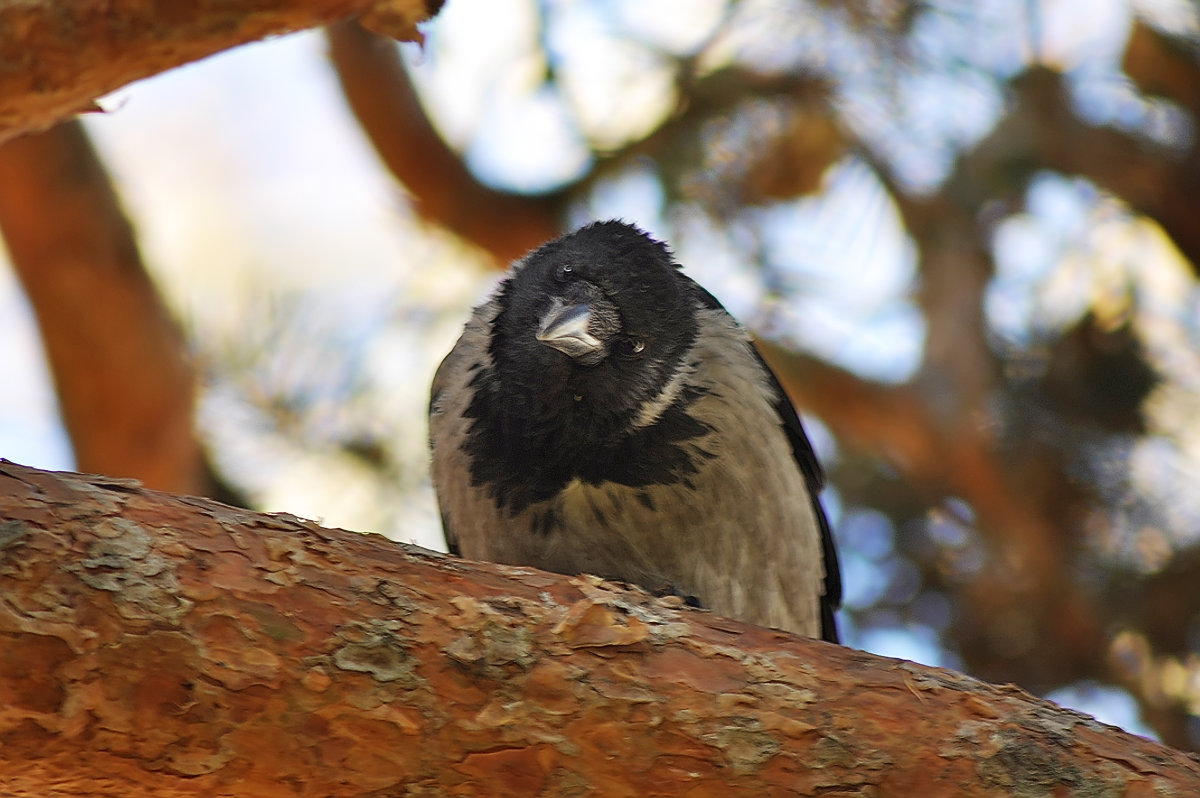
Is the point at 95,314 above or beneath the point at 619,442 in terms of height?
above

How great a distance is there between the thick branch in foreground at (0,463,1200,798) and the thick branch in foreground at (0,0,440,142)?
1150 mm

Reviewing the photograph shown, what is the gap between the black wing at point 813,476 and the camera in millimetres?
3262

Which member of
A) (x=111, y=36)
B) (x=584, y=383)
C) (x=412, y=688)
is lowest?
(x=412, y=688)

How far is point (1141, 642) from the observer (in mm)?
4348

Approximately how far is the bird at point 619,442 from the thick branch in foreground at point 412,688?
0.62 metres

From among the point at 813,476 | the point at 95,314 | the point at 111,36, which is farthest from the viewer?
the point at 95,314

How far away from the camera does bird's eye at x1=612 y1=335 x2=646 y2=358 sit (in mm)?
2820

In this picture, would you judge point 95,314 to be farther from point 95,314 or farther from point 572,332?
point 572,332

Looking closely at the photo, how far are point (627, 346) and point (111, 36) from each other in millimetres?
1283

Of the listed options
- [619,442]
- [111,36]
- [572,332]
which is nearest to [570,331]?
[572,332]

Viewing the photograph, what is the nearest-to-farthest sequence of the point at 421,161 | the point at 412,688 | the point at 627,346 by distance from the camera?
the point at 412,688 < the point at 627,346 < the point at 421,161

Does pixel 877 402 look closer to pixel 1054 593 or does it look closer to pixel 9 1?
pixel 1054 593

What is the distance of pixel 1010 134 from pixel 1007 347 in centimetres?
81

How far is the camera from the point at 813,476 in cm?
348
